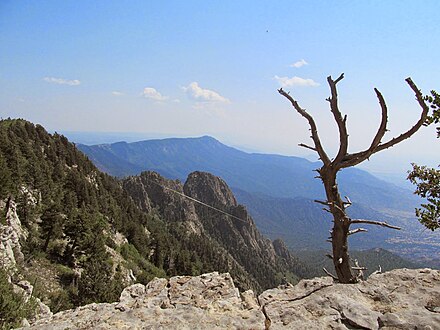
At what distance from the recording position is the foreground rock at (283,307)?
5.97 meters

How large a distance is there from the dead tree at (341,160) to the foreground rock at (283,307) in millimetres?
680

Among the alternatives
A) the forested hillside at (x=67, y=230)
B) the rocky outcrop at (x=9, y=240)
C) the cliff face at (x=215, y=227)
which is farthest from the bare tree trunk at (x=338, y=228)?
the cliff face at (x=215, y=227)

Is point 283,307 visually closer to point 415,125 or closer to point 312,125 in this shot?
point 312,125

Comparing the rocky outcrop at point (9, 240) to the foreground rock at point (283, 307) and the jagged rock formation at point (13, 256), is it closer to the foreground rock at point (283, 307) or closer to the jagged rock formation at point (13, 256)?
the jagged rock formation at point (13, 256)

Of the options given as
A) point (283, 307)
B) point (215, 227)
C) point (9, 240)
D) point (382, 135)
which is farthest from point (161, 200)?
point (382, 135)

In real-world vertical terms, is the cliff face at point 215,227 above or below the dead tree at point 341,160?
below

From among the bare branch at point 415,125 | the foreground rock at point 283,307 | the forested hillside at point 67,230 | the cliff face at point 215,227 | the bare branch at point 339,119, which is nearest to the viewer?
the foreground rock at point 283,307

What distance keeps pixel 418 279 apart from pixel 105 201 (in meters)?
82.7

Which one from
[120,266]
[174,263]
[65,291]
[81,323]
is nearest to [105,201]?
[174,263]

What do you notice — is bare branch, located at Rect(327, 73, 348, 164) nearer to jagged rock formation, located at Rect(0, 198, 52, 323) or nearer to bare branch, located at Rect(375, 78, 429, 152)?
bare branch, located at Rect(375, 78, 429, 152)

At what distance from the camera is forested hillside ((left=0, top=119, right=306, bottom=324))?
1444 inches

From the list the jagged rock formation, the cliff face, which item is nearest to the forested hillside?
the jagged rock formation

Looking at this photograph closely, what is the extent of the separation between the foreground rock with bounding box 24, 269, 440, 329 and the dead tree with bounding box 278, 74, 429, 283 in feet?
2.23

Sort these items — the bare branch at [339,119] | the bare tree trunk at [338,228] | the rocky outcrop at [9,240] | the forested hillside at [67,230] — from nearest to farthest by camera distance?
the bare branch at [339,119]
the bare tree trunk at [338,228]
the rocky outcrop at [9,240]
the forested hillside at [67,230]
